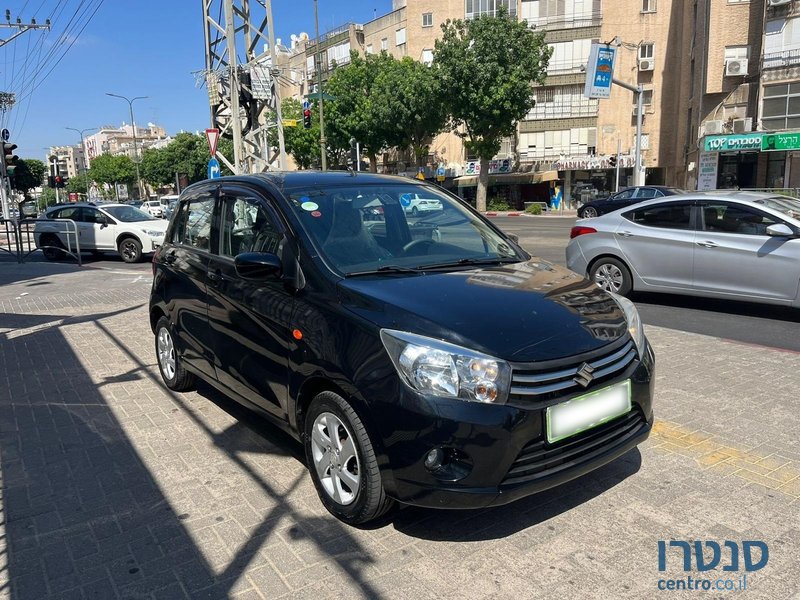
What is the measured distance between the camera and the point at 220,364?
434 cm

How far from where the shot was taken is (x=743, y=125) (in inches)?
1272

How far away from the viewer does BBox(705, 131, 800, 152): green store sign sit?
30141 mm

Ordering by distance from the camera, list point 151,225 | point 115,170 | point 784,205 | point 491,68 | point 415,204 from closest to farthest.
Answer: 1. point 415,204
2. point 784,205
3. point 151,225
4. point 491,68
5. point 115,170

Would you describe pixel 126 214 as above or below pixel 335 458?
above

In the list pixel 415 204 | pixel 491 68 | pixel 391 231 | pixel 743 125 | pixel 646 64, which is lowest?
pixel 391 231

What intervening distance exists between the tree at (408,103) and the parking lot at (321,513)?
117 feet

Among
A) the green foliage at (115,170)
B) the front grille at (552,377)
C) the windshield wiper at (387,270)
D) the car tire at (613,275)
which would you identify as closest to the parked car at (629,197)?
the car tire at (613,275)

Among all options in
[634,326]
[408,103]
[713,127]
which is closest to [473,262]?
[634,326]

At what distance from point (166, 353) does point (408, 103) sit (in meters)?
38.8

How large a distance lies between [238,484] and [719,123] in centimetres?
3606

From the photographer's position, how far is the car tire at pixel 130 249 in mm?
16125

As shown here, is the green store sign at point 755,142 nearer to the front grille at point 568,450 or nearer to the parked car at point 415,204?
the parked car at point 415,204

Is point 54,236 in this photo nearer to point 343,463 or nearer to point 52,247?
point 52,247

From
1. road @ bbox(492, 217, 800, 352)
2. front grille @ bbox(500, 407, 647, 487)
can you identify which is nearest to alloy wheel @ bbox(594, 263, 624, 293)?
road @ bbox(492, 217, 800, 352)
